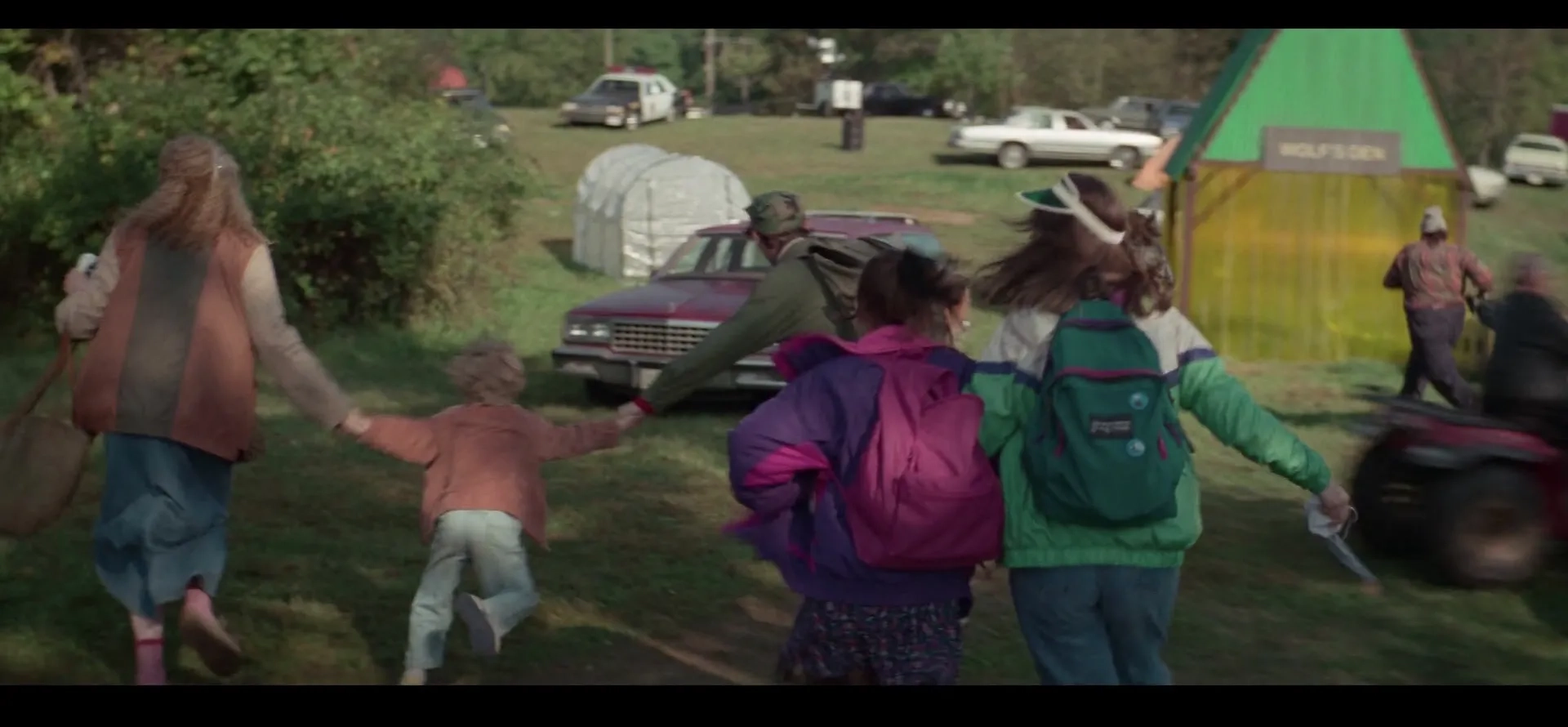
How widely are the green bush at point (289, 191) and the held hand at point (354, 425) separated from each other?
11.5m

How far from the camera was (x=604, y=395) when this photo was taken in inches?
553

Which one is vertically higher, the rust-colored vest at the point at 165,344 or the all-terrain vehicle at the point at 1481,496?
the rust-colored vest at the point at 165,344

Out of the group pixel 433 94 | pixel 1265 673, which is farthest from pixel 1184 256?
pixel 1265 673

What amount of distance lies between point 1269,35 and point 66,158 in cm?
1138

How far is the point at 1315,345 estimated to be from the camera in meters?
18.3

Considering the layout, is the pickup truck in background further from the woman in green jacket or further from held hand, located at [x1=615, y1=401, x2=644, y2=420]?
the woman in green jacket

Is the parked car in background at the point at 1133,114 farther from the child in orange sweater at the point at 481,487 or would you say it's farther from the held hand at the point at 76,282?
the held hand at the point at 76,282

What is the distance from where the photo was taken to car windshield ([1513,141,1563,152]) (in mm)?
44094

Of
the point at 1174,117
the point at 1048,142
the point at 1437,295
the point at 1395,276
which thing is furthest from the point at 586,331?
the point at 1174,117

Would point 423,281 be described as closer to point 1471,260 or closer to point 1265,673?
Answer: point 1471,260

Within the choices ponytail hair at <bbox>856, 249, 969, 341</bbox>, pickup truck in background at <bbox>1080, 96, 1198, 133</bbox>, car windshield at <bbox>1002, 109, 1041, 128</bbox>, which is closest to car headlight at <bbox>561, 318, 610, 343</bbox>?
ponytail hair at <bbox>856, 249, 969, 341</bbox>

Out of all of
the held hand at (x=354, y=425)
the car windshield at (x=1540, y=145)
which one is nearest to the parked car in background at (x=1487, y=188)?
the car windshield at (x=1540, y=145)

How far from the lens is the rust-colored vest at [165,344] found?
5414 millimetres

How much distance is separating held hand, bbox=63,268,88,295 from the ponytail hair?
2529 millimetres
